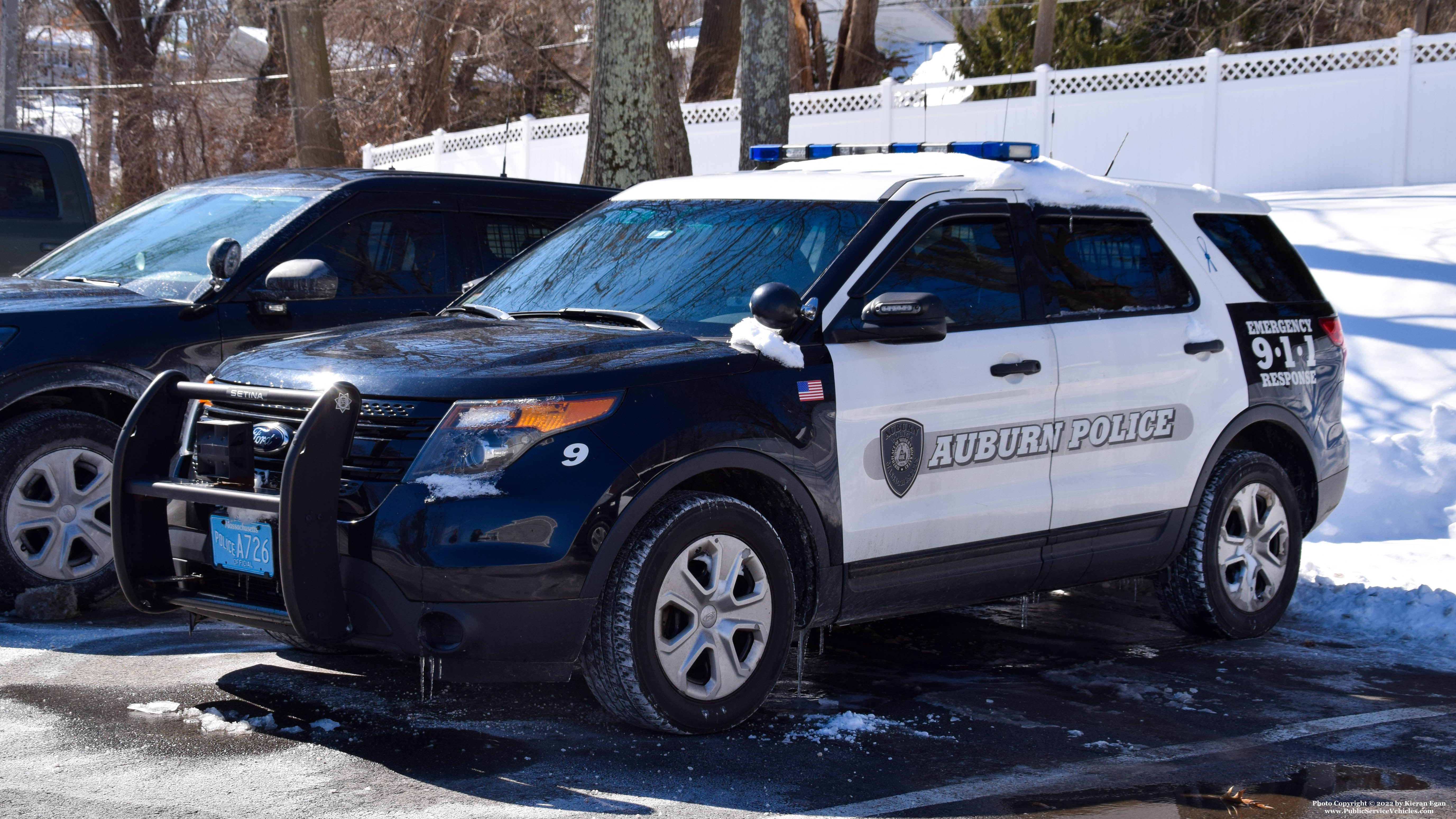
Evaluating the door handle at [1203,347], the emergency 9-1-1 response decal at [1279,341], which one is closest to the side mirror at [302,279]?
the door handle at [1203,347]

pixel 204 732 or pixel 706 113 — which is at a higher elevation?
pixel 706 113

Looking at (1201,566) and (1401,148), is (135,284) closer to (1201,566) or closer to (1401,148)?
(1201,566)

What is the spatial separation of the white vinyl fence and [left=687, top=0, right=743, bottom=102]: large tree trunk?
5.12 ft

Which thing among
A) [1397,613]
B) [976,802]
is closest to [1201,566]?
[1397,613]

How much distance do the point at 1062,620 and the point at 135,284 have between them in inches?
178

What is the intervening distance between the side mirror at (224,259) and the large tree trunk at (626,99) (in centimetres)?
598

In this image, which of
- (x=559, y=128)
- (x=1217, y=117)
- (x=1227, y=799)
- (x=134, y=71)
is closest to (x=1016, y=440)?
(x=1227, y=799)

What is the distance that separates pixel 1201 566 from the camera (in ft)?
20.0

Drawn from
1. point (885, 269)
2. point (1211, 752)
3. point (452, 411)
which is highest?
point (885, 269)

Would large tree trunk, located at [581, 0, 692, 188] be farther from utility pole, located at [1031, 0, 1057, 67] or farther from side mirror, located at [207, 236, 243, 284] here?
utility pole, located at [1031, 0, 1057, 67]

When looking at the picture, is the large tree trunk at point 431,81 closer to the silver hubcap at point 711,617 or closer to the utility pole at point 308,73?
the utility pole at point 308,73

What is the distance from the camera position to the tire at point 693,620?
4371mm

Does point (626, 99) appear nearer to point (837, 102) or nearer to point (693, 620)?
point (693, 620)

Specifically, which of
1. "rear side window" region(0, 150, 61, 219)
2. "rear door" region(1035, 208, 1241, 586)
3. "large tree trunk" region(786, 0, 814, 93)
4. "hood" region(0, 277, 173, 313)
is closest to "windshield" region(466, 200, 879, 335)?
"rear door" region(1035, 208, 1241, 586)
